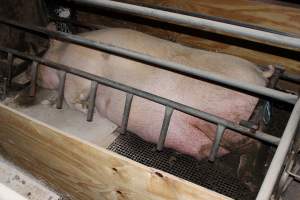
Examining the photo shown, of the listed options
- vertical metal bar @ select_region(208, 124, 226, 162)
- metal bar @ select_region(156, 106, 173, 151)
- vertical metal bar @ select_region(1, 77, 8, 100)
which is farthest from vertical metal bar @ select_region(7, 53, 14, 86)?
vertical metal bar @ select_region(208, 124, 226, 162)

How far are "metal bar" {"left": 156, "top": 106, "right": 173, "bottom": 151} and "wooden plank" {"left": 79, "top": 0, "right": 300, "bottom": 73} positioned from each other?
945mm

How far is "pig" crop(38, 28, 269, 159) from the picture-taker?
5.03 feet

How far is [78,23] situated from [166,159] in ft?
3.44

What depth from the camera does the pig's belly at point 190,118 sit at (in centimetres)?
152

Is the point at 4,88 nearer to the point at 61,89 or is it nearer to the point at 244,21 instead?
the point at 61,89

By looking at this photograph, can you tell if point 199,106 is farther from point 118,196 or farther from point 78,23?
point 78,23

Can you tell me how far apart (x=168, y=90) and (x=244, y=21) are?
84 centimetres

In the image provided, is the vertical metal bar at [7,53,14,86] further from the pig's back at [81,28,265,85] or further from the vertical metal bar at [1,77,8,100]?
the pig's back at [81,28,265,85]

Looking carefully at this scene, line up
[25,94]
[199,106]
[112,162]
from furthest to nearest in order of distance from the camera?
1. [25,94]
2. [199,106]
3. [112,162]

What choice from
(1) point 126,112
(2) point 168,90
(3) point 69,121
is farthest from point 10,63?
(2) point 168,90

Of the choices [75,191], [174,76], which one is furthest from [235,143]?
[75,191]

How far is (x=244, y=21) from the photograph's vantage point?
211cm

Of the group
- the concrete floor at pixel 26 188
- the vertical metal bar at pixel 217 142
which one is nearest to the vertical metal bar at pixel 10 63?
the concrete floor at pixel 26 188

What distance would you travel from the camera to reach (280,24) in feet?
6.67
